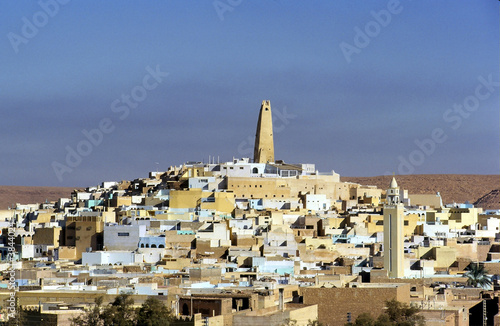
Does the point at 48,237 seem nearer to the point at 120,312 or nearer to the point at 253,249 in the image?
the point at 253,249

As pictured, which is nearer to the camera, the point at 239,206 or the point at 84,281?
the point at 84,281

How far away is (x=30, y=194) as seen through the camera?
489ft

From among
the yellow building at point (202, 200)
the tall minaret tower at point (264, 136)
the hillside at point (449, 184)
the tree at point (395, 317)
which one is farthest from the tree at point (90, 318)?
the hillside at point (449, 184)

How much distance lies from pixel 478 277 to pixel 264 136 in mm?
30350

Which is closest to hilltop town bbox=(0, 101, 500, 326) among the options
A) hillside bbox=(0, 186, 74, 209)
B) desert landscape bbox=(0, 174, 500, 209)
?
desert landscape bbox=(0, 174, 500, 209)

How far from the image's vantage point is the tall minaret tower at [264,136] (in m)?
72.7

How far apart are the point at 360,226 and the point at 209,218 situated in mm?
6156

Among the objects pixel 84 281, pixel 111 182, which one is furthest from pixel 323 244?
pixel 111 182

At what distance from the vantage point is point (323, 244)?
5116cm

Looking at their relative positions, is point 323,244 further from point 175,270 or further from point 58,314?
point 58,314

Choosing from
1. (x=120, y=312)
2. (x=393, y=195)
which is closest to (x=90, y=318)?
(x=120, y=312)

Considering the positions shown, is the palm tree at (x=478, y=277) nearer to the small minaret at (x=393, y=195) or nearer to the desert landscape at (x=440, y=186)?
the small minaret at (x=393, y=195)

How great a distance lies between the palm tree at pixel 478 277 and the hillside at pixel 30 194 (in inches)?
3830

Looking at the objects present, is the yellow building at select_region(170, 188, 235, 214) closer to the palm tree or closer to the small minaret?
the small minaret
